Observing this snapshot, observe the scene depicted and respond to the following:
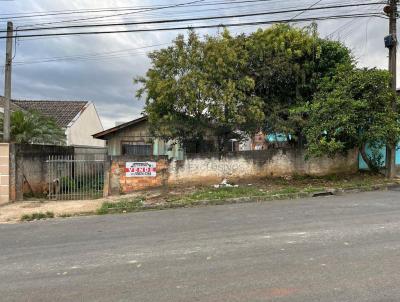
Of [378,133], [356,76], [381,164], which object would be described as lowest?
[381,164]

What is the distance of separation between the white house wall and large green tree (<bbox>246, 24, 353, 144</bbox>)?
51.9 ft

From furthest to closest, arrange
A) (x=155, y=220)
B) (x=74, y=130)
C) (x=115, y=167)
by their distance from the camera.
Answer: (x=74, y=130) < (x=115, y=167) < (x=155, y=220)

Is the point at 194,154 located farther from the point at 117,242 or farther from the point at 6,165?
the point at 117,242

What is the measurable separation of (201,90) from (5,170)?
7.38 m

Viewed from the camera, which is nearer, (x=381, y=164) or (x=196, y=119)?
(x=196, y=119)

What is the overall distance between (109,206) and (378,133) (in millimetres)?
9453

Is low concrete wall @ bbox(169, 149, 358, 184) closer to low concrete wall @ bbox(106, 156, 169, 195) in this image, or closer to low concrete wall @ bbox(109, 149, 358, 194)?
low concrete wall @ bbox(109, 149, 358, 194)

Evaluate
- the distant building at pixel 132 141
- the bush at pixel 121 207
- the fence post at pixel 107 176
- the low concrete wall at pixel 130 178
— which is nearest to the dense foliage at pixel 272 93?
the low concrete wall at pixel 130 178

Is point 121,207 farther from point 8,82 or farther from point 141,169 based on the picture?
point 8,82

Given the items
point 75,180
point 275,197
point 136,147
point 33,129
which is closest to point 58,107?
point 136,147

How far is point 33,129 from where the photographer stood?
17.7m

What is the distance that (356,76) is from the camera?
568 inches

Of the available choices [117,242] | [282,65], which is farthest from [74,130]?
[117,242]

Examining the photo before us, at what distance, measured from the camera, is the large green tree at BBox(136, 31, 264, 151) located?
1430cm
